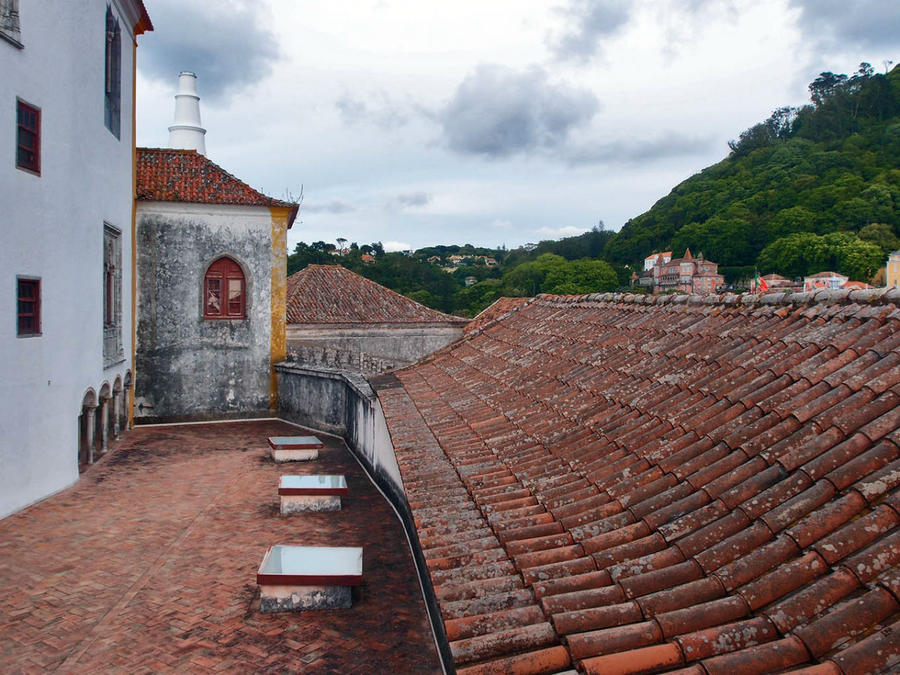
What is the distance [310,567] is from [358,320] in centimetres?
2167

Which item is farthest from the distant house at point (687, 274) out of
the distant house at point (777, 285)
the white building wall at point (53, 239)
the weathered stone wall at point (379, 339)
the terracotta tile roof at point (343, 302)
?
the white building wall at point (53, 239)

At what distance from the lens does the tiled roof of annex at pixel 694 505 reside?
2.61 m

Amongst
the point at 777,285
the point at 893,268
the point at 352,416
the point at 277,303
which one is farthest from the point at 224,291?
the point at 893,268

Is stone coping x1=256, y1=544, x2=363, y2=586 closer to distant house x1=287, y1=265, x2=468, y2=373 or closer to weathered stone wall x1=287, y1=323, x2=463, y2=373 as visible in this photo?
weathered stone wall x1=287, y1=323, x2=463, y2=373

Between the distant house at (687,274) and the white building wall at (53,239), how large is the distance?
58466 millimetres

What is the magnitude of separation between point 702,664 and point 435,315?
94.0 ft

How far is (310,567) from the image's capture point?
23.7ft

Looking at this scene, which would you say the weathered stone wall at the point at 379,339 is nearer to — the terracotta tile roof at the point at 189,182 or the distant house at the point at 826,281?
the terracotta tile roof at the point at 189,182

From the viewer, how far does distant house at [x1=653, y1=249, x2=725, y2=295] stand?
66.4 m

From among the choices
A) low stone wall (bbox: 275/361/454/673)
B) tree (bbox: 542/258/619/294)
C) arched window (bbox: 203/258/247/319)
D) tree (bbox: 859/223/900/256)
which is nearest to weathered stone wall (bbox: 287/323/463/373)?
low stone wall (bbox: 275/361/454/673)

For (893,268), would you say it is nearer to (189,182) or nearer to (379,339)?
(379,339)

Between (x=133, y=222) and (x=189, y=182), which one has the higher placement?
(x=189, y=182)

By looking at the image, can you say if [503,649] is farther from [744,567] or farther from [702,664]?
[744,567]

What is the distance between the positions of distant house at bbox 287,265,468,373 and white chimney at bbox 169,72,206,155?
7.64m
